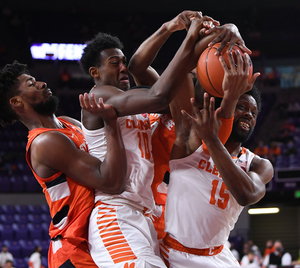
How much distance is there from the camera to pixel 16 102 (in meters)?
3.18

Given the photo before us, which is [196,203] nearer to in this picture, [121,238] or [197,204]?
[197,204]

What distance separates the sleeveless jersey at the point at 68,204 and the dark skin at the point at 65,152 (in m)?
0.07

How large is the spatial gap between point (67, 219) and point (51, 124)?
0.81 m

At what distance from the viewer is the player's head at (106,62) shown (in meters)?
3.01

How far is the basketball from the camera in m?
2.43

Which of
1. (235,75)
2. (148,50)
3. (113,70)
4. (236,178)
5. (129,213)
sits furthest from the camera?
(148,50)

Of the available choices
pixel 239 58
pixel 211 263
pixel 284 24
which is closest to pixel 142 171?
pixel 211 263

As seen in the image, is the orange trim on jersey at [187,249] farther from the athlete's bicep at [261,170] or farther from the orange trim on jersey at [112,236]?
the athlete's bicep at [261,170]

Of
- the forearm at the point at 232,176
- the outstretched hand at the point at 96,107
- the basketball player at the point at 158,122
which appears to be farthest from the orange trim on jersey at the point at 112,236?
the forearm at the point at 232,176

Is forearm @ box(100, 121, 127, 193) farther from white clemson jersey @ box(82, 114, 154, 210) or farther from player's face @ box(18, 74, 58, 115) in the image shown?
player's face @ box(18, 74, 58, 115)

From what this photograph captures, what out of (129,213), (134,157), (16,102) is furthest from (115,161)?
(16,102)

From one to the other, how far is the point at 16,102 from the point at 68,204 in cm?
95

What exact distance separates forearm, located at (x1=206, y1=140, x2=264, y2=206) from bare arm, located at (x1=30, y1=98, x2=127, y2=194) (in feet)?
2.02

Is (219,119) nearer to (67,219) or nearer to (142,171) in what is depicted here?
(142,171)
